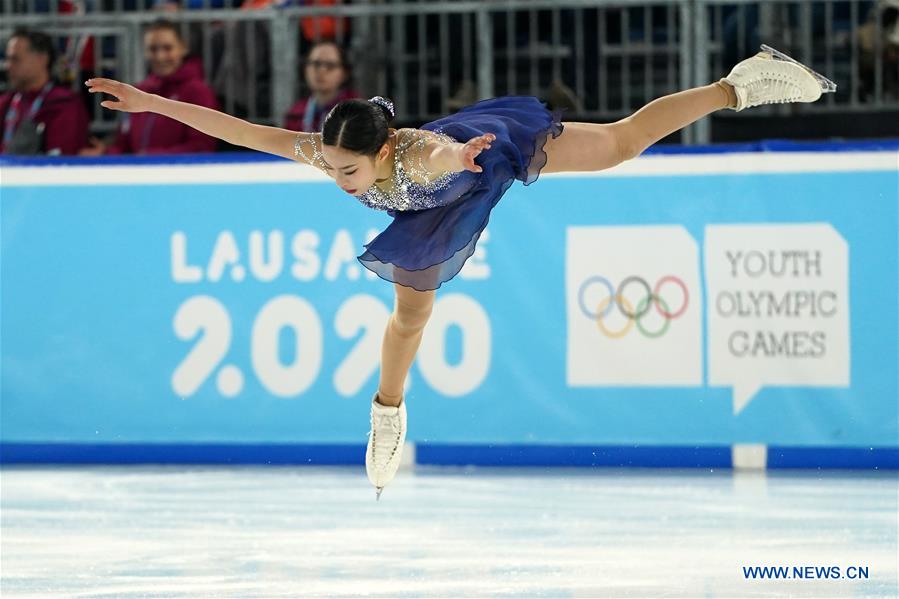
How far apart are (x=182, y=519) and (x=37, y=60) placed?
10.7 feet

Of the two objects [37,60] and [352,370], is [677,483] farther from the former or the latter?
[37,60]

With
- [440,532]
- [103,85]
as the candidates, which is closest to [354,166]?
[103,85]

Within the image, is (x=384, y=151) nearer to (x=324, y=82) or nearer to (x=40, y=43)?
(x=324, y=82)

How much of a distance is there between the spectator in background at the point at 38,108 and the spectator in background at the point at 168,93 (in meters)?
0.14

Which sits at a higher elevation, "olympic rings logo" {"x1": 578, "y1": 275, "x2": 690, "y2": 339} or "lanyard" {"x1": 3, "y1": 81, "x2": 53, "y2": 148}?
"lanyard" {"x1": 3, "y1": 81, "x2": 53, "y2": 148}

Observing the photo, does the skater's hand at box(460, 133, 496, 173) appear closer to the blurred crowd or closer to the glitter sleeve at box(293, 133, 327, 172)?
the glitter sleeve at box(293, 133, 327, 172)

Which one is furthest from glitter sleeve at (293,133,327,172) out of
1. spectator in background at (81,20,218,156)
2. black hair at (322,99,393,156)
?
spectator in background at (81,20,218,156)

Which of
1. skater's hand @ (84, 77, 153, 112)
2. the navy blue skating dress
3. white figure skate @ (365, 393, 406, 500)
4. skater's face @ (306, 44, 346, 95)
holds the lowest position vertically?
white figure skate @ (365, 393, 406, 500)

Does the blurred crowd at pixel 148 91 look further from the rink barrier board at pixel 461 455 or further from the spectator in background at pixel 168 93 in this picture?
the rink barrier board at pixel 461 455

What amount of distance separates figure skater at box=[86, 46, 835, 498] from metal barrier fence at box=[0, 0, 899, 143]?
274cm

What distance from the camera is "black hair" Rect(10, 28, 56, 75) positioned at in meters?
7.77

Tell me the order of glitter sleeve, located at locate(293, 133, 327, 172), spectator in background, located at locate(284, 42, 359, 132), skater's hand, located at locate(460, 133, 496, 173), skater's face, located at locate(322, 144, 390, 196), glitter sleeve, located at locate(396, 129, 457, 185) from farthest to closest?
1. spectator in background, located at locate(284, 42, 359, 132)
2. glitter sleeve, located at locate(293, 133, 327, 172)
3. glitter sleeve, located at locate(396, 129, 457, 185)
4. skater's face, located at locate(322, 144, 390, 196)
5. skater's hand, located at locate(460, 133, 496, 173)

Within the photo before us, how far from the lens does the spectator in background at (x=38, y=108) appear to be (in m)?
7.68

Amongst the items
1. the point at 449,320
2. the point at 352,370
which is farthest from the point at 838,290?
the point at 352,370
